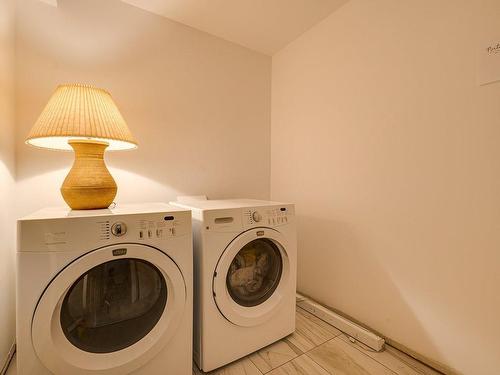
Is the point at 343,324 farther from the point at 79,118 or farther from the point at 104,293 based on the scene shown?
the point at 79,118

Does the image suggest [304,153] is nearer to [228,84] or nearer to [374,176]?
[374,176]

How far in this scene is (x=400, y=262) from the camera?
49.1 inches

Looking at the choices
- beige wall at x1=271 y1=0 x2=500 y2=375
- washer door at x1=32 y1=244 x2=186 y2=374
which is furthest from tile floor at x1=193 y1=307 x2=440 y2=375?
washer door at x1=32 y1=244 x2=186 y2=374

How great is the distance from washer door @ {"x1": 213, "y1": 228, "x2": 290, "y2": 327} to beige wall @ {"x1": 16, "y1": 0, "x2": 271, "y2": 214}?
0.68 m

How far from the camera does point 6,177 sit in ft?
3.57

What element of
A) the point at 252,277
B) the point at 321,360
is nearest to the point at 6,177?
the point at 252,277

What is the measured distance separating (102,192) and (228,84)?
1266 mm

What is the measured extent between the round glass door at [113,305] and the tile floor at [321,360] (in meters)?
0.40

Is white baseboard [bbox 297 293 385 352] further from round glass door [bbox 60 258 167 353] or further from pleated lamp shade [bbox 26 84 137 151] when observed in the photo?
pleated lamp shade [bbox 26 84 137 151]

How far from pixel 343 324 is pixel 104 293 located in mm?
1287

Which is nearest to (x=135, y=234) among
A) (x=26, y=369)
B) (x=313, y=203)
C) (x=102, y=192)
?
(x=102, y=192)

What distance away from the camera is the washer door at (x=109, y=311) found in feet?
2.57

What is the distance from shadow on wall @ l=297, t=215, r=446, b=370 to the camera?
1.24m

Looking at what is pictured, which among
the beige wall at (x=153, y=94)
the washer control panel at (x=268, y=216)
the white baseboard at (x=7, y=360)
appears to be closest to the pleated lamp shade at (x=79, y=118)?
the beige wall at (x=153, y=94)
